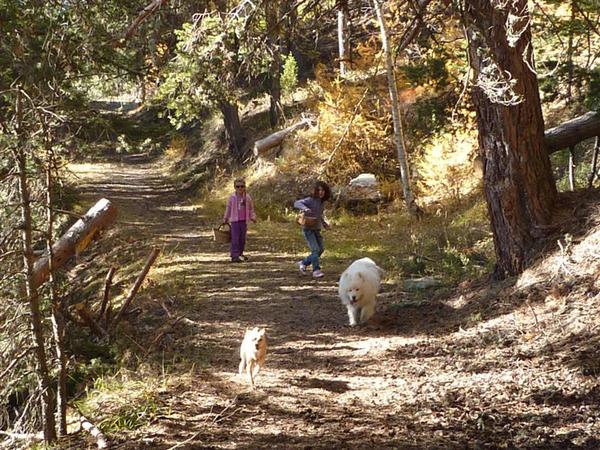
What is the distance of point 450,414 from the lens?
18.9ft

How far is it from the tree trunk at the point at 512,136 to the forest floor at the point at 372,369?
67cm

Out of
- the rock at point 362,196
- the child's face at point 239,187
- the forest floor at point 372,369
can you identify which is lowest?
the forest floor at point 372,369

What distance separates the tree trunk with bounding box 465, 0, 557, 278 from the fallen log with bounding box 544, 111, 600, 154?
64 centimetres

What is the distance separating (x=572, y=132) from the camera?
9133mm

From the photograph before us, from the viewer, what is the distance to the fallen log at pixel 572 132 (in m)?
8.99

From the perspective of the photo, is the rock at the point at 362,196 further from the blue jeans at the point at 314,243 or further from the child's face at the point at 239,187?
the blue jeans at the point at 314,243

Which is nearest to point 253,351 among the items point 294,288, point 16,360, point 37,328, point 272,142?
point 37,328

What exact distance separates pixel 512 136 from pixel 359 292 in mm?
2677

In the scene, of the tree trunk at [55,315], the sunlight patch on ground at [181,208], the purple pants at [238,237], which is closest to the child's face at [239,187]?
the purple pants at [238,237]

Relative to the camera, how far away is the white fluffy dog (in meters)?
8.85

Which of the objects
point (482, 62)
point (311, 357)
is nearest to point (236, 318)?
point (311, 357)

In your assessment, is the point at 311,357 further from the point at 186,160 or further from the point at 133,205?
the point at 186,160

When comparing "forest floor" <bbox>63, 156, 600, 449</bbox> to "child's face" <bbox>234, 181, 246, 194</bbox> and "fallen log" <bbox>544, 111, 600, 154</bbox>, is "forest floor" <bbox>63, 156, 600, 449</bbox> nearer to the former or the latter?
"fallen log" <bbox>544, 111, 600, 154</bbox>

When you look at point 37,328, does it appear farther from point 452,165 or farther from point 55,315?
point 452,165
